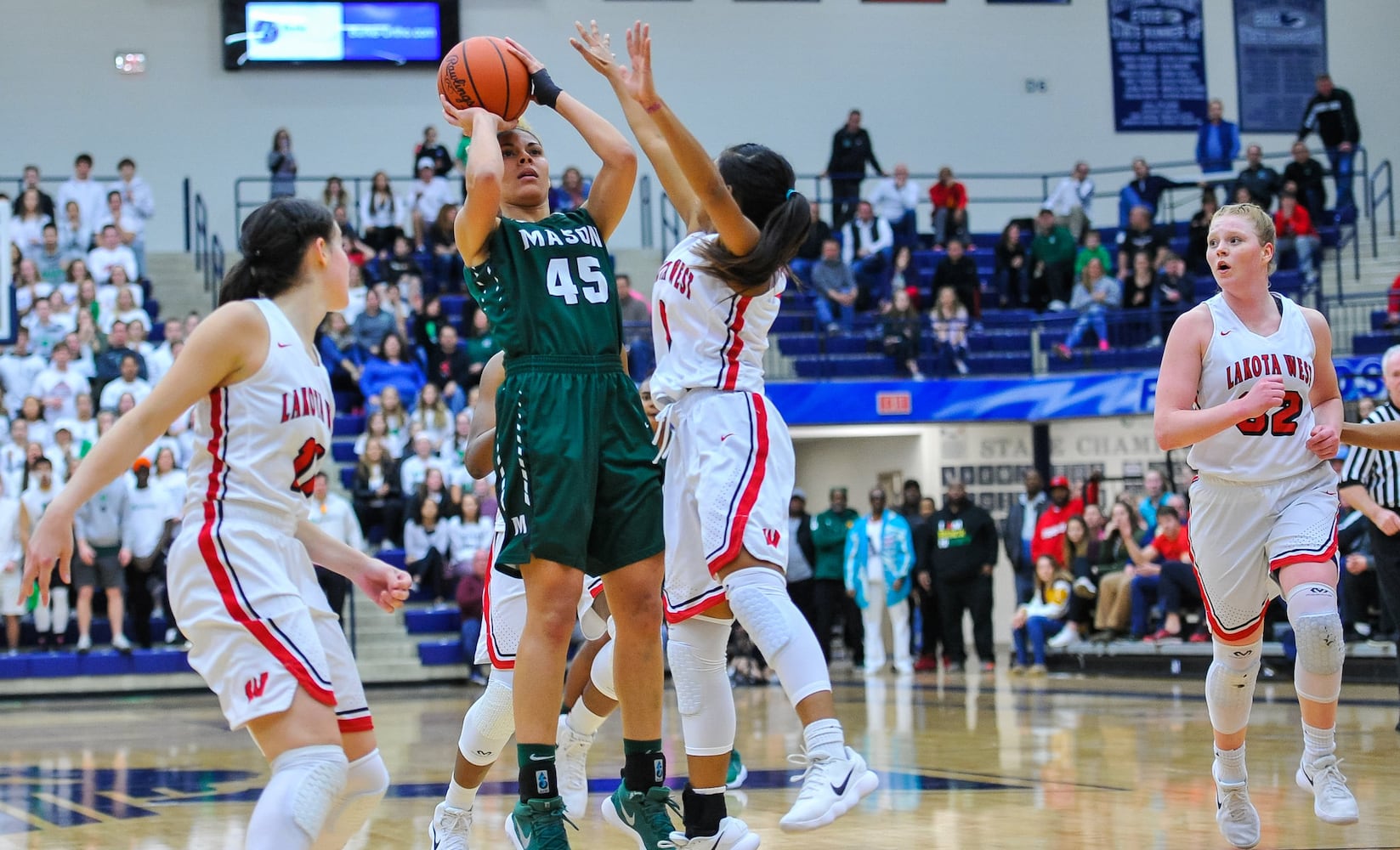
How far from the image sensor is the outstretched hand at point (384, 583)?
383cm

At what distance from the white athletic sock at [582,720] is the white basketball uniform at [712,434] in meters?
1.42

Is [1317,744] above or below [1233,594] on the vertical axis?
below

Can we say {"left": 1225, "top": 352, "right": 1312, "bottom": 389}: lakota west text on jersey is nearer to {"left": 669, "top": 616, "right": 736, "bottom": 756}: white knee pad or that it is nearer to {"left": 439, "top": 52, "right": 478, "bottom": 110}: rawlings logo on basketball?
{"left": 669, "top": 616, "right": 736, "bottom": 756}: white knee pad

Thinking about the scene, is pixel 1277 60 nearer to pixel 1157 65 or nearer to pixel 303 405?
pixel 1157 65

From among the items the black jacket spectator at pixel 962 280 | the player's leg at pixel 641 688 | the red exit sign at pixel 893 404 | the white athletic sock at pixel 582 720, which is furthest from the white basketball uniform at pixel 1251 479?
the black jacket spectator at pixel 962 280

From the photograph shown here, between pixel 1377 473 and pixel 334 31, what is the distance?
703 inches

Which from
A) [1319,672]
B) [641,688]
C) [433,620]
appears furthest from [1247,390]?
[433,620]

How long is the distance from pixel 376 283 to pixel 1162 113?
43.0ft

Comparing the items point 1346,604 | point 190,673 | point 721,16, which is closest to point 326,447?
point 1346,604

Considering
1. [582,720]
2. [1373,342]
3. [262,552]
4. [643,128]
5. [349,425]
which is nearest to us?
[262,552]

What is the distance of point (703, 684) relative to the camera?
453 cm

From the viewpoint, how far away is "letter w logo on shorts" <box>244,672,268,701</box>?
341 centimetres

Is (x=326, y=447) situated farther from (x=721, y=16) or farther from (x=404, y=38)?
(x=721, y=16)

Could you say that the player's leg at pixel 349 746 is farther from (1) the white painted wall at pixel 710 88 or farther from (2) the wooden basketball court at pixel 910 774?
(1) the white painted wall at pixel 710 88
